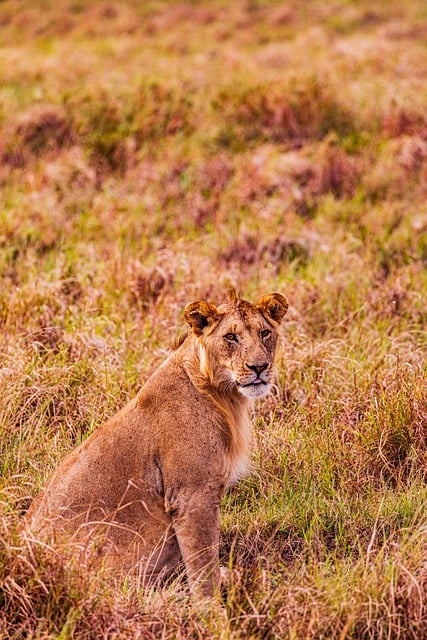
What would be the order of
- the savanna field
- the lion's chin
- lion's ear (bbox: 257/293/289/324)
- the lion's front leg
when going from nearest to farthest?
the savanna field
the lion's front leg
the lion's chin
lion's ear (bbox: 257/293/289/324)

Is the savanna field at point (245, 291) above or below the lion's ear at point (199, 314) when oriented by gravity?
below

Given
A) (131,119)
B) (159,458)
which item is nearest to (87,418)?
(159,458)

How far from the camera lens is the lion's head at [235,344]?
4.04 m

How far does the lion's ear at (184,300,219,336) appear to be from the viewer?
4133 millimetres

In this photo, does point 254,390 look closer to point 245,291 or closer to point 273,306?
point 273,306

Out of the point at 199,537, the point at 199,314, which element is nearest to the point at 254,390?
the point at 199,314

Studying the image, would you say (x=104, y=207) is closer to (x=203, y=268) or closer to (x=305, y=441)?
(x=203, y=268)

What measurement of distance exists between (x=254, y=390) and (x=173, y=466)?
49cm

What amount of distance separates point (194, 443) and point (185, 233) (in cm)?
529

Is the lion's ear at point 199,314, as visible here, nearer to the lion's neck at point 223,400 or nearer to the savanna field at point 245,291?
the lion's neck at point 223,400

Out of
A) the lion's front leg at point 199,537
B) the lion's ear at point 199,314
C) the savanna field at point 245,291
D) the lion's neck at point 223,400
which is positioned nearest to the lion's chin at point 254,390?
the lion's neck at point 223,400

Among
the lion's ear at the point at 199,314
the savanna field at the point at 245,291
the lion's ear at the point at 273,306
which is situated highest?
the lion's ear at the point at 199,314

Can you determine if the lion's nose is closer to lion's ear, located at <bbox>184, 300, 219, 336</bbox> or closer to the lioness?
the lioness

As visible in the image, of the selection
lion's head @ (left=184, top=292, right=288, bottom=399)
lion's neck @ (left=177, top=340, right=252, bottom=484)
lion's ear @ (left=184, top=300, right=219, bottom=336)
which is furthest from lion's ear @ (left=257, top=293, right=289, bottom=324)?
lion's neck @ (left=177, top=340, right=252, bottom=484)
